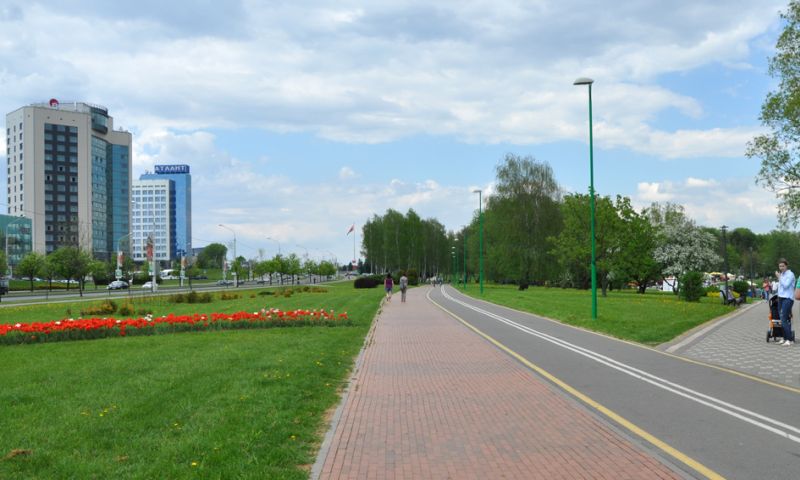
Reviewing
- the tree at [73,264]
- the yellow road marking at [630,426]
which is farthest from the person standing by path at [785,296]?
the tree at [73,264]

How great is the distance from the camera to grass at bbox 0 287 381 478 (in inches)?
215

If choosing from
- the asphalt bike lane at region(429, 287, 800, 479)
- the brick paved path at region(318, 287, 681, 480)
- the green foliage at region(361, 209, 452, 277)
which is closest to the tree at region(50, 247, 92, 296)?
the asphalt bike lane at region(429, 287, 800, 479)

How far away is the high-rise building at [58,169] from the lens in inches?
4983

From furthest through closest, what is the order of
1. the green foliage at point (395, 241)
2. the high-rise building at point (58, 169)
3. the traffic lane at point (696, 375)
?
the high-rise building at point (58, 169) < the green foliage at point (395, 241) < the traffic lane at point (696, 375)

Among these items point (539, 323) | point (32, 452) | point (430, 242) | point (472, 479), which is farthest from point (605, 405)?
point (430, 242)

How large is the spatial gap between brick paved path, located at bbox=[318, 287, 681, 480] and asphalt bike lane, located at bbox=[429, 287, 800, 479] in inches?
20.2

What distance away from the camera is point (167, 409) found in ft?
25.1

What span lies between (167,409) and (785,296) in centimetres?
1293

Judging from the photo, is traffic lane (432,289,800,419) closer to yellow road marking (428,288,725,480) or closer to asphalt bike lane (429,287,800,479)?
asphalt bike lane (429,287,800,479)

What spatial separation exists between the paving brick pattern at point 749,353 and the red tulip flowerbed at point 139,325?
414 inches

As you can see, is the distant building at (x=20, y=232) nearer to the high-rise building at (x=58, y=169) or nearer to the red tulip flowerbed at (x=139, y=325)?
the high-rise building at (x=58, y=169)

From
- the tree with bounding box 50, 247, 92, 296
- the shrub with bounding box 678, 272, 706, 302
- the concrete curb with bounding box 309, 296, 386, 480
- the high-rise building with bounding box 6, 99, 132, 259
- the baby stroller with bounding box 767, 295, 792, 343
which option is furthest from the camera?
the high-rise building with bounding box 6, 99, 132, 259

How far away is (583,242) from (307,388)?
45.3 m

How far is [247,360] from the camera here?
1190 cm
